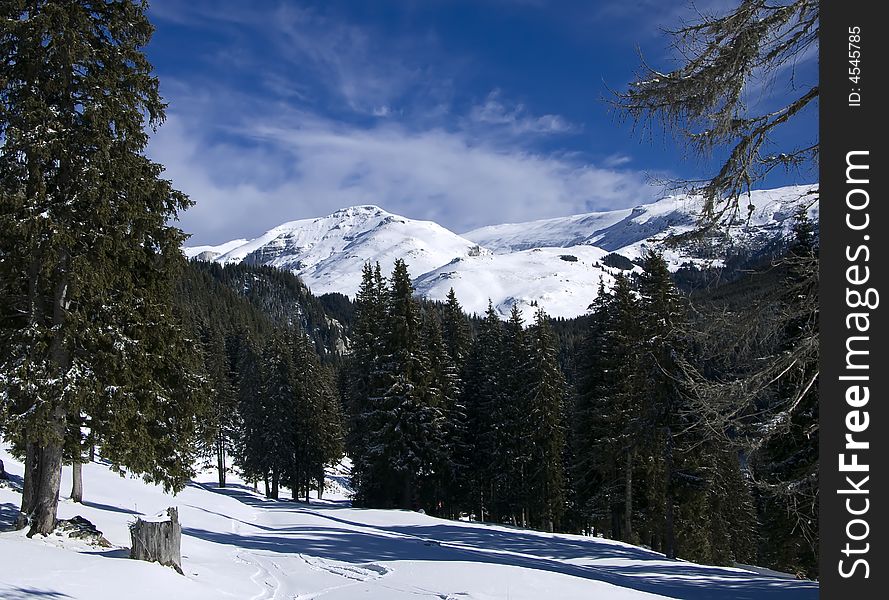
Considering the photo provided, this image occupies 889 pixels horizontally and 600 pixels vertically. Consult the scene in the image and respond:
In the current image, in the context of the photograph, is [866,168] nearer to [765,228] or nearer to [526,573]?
[765,228]

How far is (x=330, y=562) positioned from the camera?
623 inches

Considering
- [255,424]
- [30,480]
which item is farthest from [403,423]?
[30,480]

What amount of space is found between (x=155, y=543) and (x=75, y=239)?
608cm

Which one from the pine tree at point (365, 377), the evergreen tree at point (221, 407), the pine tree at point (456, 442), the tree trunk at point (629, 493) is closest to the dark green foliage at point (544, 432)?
the pine tree at point (456, 442)

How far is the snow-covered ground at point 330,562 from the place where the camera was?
10.4 metres

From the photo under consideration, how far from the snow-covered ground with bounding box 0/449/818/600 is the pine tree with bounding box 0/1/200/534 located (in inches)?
87.8

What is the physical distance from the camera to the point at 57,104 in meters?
13.9

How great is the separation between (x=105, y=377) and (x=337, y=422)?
47.5m

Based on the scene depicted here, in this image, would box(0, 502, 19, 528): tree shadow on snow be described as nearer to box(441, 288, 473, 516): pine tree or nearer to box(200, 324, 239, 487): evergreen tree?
box(441, 288, 473, 516): pine tree

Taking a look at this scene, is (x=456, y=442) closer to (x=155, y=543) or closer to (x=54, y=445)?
(x=54, y=445)

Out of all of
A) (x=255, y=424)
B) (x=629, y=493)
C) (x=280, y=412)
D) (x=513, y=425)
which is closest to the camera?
(x=629, y=493)

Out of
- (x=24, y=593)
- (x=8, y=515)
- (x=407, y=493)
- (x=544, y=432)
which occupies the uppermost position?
(x=24, y=593)

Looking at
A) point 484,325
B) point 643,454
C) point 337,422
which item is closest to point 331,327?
point 337,422

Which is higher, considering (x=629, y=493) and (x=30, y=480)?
(x=30, y=480)
